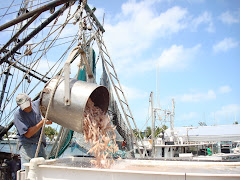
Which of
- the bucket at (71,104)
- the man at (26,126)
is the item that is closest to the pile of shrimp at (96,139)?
the bucket at (71,104)

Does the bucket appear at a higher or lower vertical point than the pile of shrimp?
higher

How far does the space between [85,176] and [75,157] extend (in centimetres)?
158

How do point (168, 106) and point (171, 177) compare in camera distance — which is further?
point (168, 106)

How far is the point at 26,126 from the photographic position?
10.3 ft

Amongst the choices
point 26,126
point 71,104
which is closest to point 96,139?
point 71,104

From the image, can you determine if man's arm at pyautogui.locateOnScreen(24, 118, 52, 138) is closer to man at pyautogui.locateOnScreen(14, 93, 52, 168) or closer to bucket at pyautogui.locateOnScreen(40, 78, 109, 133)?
man at pyautogui.locateOnScreen(14, 93, 52, 168)

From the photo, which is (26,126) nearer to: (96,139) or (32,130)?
(32,130)

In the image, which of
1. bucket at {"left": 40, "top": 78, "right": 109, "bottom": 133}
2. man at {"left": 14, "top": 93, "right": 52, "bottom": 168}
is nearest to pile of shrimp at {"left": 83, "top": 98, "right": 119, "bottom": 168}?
bucket at {"left": 40, "top": 78, "right": 109, "bottom": 133}

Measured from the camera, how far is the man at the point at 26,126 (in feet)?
10.1

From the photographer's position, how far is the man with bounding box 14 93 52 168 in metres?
3.06

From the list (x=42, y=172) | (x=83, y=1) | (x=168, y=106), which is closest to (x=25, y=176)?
(x=42, y=172)

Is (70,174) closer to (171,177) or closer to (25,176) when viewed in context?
(25,176)

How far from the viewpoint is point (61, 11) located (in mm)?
5320

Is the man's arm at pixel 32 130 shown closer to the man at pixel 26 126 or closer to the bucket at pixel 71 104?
the man at pixel 26 126
